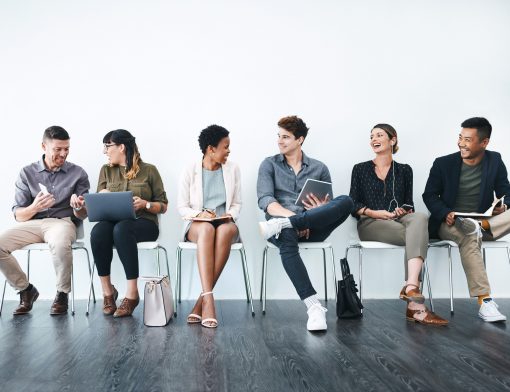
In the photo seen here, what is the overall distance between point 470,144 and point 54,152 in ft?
9.25

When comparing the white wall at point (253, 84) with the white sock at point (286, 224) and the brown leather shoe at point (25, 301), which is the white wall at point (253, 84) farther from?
the white sock at point (286, 224)

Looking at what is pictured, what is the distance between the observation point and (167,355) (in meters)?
2.20

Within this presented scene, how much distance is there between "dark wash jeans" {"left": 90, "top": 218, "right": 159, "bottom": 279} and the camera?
10.5 feet

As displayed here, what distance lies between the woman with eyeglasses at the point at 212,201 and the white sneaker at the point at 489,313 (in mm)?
1528

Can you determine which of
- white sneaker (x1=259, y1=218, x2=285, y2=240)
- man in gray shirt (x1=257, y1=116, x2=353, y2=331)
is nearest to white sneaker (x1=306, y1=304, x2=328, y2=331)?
man in gray shirt (x1=257, y1=116, x2=353, y2=331)

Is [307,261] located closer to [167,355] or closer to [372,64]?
[372,64]

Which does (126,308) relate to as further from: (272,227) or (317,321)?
(317,321)

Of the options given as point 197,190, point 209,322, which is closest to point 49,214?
point 197,190

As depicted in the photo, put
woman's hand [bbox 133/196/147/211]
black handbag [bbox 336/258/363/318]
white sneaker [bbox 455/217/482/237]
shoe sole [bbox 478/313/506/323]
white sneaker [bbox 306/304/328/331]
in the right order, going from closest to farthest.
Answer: white sneaker [bbox 306/304/328/331] → shoe sole [bbox 478/313/506/323] → black handbag [bbox 336/258/363/318] → white sneaker [bbox 455/217/482/237] → woman's hand [bbox 133/196/147/211]

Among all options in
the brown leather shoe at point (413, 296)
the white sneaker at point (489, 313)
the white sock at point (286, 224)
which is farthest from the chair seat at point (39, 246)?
the white sneaker at point (489, 313)

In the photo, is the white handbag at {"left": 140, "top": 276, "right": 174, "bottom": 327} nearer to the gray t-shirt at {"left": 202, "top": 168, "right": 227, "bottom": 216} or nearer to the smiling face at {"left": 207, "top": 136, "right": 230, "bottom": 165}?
the gray t-shirt at {"left": 202, "top": 168, "right": 227, "bottom": 216}

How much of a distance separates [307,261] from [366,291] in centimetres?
51

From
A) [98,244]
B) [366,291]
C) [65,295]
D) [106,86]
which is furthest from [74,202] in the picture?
[366,291]

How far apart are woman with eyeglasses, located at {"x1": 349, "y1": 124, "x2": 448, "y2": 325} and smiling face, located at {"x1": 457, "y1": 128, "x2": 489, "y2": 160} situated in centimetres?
40
